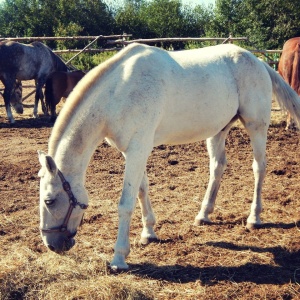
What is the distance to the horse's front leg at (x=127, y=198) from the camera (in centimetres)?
377

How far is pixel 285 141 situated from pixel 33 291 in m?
6.31

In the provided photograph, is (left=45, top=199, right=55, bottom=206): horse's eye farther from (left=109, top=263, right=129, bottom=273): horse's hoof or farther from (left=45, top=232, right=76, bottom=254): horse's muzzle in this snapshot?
(left=109, top=263, right=129, bottom=273): horse's hoof

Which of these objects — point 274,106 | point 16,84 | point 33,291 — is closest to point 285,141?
point 274,106

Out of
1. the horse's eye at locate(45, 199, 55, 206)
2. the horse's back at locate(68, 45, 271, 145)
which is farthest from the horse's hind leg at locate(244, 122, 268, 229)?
the horse's eye at locate(45, 199, 55, 206)

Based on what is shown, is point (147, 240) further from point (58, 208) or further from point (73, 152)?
point (73, 152)

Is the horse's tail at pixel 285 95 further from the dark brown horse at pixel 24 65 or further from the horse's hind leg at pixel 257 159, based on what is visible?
the dark brown horse at pixel 24 65

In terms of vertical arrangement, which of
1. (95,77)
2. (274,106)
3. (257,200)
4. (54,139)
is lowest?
(274,106)

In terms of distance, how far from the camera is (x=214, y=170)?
5074mm

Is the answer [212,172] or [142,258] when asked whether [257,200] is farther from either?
[142,258]

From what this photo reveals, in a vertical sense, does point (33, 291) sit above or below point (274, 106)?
above

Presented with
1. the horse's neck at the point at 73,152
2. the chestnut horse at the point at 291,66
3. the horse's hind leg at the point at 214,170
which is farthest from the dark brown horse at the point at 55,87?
the horse's neck at the point at 73,152

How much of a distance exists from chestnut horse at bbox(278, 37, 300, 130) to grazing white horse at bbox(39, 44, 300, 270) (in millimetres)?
5056

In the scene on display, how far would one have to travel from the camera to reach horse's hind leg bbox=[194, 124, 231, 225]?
4965 mm

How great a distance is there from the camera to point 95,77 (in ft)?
12.5
